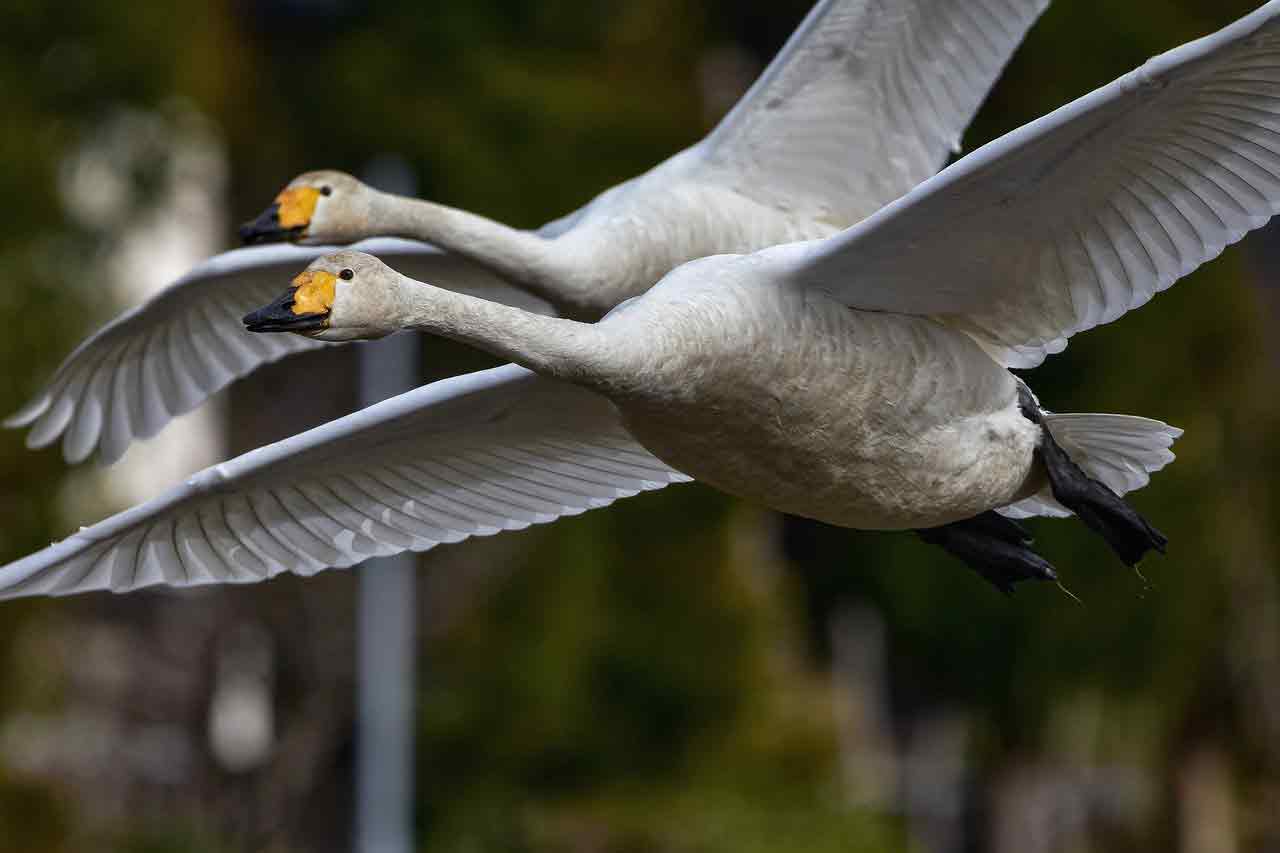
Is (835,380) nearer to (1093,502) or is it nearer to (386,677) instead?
(1093,502)

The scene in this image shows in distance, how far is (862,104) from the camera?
986cm

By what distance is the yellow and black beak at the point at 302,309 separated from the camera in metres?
6.73

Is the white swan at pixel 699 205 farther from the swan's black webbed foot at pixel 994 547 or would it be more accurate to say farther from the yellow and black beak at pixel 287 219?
the swan's black webbed foot at pixel 994 547

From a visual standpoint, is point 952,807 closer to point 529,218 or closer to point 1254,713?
point 1254,713

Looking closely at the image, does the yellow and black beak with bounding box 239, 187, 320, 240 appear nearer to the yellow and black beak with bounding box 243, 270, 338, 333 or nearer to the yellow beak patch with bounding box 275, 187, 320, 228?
the yellow beak patch with bounding box 275, 187, 320, 228

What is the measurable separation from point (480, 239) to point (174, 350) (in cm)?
135

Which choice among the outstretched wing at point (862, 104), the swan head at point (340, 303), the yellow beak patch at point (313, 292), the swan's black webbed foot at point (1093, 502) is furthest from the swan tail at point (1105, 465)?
the yellow beak patch at point (313, 292)

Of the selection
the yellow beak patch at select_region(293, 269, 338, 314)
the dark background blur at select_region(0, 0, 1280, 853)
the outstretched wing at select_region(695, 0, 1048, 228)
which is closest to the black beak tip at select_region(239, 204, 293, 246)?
the outstretched wing at select_region(695, 0, 1048, 228)

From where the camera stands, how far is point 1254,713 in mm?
21281

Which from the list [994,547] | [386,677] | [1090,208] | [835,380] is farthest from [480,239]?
[386,677]

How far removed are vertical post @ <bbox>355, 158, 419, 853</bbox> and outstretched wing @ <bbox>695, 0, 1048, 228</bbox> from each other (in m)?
9.04

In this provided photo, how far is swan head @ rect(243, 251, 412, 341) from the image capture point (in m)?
6.77

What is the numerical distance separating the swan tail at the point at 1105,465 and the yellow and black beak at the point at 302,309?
2.30 metres

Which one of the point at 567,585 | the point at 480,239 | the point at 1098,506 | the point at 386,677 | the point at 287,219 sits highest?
the point at 567,585
